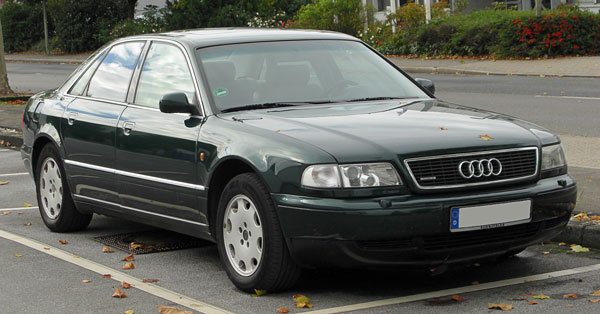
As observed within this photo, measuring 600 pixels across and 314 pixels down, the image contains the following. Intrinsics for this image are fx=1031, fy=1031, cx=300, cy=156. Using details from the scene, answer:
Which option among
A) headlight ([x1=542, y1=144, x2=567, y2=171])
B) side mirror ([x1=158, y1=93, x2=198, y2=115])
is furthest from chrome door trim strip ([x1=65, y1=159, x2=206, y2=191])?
headlight ([x1=542, y1=144, x2=567, y2=171])

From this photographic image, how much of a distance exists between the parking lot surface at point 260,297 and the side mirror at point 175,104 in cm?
107

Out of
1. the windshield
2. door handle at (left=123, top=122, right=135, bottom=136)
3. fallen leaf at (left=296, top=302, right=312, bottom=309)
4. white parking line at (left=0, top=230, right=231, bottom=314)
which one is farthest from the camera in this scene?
door handle at (left=123, top=122, right=135, bottom=136)

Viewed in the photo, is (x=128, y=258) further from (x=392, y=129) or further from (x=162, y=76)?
(x=392, y=129)

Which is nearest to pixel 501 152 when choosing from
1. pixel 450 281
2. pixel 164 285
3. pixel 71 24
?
pixel 450 281

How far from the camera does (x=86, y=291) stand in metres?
6.26

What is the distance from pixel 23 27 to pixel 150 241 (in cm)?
4379

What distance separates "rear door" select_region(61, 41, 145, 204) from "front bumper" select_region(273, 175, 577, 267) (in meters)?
2.19

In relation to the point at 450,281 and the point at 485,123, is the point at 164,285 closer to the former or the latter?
the point at 450,281

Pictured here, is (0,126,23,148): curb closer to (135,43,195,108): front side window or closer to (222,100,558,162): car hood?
(135,43,195,108): front side window

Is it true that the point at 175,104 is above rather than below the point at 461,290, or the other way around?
above

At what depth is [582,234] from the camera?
703 cm

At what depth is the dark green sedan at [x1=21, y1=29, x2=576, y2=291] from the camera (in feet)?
18.3

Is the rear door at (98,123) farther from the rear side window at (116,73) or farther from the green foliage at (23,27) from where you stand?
the green foliage at (23,27)

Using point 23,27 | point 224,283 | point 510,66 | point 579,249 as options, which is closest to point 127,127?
point 224,283
